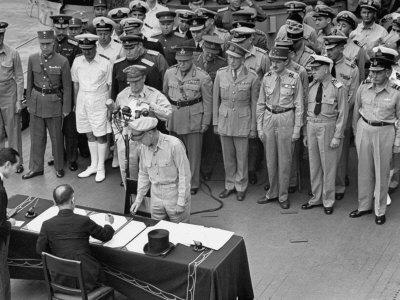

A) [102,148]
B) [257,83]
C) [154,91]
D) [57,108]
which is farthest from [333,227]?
[57,108]

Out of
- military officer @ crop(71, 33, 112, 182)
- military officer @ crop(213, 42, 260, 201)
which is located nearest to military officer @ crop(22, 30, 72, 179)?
military officer @ crop(71, 33, 112, 182)

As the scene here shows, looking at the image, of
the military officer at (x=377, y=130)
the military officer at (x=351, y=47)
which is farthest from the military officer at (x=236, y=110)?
the military officer at (x=351, y=47)

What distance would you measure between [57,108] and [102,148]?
30.1 inches

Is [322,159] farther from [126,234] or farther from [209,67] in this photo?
[126,234]

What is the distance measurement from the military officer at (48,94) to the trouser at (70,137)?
20 centimetres

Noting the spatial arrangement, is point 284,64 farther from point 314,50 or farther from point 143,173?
point 143,173

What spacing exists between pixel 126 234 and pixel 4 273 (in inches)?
43.1

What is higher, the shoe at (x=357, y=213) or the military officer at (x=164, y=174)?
the military officer at (x=164, y=174)

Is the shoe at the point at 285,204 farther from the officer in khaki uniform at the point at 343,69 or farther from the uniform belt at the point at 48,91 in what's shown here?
the uniform belt at the point at 48,91

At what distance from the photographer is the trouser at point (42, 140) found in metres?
9.39

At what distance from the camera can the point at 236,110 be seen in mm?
8500

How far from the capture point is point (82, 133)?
9594 millimetres

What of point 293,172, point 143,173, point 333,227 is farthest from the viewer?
point 293,172

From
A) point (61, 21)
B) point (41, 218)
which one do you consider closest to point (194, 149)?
point (41, 218)
